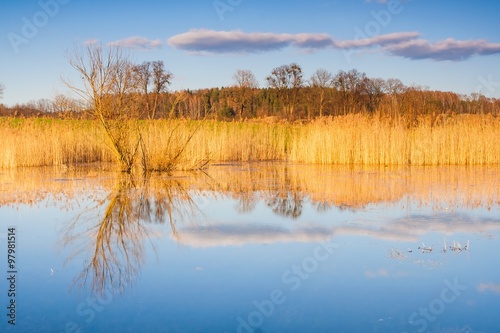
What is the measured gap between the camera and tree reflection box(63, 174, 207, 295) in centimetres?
435

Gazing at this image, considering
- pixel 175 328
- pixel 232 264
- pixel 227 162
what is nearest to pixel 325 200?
pixel 232 264

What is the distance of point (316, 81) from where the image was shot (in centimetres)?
5647

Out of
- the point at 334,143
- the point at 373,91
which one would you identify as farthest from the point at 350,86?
the point at 334,143

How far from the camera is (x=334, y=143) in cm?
1560

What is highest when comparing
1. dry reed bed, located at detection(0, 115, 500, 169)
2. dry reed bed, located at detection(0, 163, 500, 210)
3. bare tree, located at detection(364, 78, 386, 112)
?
bare tree, located at detection(364, 78, 386, 112)

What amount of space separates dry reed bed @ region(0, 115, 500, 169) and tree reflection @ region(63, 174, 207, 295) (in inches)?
177

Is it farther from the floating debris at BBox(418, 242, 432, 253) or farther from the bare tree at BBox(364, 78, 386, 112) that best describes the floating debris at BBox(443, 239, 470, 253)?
the bare tree at BBox(364, 78, 386, 112)

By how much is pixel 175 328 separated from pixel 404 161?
12.9 m

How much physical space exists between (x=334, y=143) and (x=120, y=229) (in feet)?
34.8

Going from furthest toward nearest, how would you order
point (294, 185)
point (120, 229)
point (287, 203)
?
point (294, 185), point (287, 203), point (120, 229)

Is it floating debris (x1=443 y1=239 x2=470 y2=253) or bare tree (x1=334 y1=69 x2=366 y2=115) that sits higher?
bare tree (x1=334 y1=69 x2=366 y2=115)

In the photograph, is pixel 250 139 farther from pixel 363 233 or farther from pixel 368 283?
pixel 368 283

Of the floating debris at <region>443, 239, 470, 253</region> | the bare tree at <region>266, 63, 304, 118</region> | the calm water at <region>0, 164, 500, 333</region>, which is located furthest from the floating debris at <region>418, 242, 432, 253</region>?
the bare tree at <region>266, 63, 304, 118</region>

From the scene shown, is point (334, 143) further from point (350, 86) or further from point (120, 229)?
point (350, 86)
